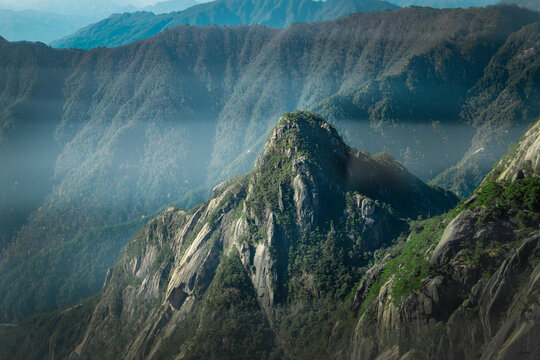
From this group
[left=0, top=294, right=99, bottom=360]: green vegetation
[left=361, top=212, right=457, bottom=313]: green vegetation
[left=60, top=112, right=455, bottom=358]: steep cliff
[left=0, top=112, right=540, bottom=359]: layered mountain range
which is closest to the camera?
[left=0, top=112, right=540, bottom=359]: layered mountain range

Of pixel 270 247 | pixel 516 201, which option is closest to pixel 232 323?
pixel 270 247

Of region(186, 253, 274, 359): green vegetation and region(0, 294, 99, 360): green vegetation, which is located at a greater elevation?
region(186, 253, 274, 359): green vegetation

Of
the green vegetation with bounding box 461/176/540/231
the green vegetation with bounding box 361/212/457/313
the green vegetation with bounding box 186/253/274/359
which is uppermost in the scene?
the green vegetation with bounding box 461/176/540/231

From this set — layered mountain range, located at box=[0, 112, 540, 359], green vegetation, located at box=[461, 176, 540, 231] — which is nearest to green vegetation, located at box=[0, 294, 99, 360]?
layered mountain range, located at box=[0, 112, 540, 359]

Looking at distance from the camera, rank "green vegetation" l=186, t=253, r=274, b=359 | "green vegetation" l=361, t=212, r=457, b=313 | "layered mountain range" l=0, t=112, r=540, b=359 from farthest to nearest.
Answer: "green vegetation" l=186, t=253, r=274, b=359 < "green vegetation" l=361, t=212, r=457, b=313 < "layered mountain range" l=0, t=112, r=540, b=359

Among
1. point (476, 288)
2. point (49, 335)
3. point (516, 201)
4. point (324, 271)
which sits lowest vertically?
point (49, 335)

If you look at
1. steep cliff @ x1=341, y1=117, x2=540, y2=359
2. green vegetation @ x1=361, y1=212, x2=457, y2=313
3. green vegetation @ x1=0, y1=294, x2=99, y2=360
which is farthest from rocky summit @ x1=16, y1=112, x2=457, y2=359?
steep cliff @ x1=341, y1=117, x2=540, y2=359

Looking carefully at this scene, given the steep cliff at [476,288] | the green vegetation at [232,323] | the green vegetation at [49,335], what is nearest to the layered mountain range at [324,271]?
the steep cliff at [476,288]

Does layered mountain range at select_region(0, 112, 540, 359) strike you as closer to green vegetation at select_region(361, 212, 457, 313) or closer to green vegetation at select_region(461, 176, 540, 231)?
green vegetation at select_region(461, 176, 540, 231)

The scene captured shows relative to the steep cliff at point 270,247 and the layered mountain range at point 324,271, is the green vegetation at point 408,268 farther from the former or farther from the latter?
the steep cliff at point 270,247

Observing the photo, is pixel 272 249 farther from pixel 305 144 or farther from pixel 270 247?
pixel 305 144

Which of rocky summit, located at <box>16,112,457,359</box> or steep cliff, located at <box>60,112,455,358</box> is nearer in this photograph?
rocky summit, located at <box>16,112,457,359</box>
